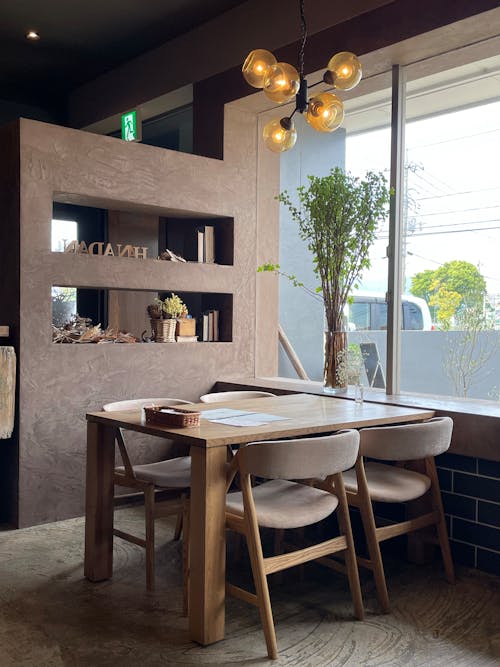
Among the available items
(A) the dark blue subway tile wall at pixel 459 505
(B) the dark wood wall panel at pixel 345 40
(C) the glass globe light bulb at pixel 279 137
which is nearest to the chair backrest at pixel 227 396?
(A) the dark blue subway tile wall at pixel 459 505

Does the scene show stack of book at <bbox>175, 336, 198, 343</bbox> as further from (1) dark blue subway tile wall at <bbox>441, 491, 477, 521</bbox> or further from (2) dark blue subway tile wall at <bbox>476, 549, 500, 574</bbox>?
(2) dark blue subway tile wall at <bbox>476, 549, 500, 574</bbox>

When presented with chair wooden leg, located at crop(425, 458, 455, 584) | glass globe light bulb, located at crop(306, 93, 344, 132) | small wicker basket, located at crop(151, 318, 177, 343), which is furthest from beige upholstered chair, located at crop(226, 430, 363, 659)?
small wicker basket, located at crop(151, 318, 177, 343)

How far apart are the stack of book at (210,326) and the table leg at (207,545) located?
2.53 meters

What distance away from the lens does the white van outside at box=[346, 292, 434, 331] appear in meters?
4.33

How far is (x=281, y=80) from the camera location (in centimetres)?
298

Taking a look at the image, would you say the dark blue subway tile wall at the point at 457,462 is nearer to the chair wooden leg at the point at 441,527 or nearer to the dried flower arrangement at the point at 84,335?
the chair wooden leg at the point at 441,527

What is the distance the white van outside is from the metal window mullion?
0.05 metres

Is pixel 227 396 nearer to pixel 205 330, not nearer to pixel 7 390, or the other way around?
pixel 205 330

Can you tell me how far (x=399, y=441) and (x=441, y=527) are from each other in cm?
63

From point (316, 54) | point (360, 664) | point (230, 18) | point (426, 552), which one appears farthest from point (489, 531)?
point (230, 18)

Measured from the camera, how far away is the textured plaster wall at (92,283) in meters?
4.20

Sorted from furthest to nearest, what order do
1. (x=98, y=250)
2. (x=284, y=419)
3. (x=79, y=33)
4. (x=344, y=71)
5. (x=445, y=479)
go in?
(x=79, y=33) < (x=98, y=250) < (x=445, y=479) < (x=284, y=419) < (x=344, y=71)

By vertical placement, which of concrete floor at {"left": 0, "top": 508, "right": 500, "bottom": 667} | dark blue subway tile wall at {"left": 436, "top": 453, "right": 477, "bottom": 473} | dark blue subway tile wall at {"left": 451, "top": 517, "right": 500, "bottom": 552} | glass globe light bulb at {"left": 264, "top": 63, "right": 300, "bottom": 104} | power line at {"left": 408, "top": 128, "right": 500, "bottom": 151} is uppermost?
power line at {"left": 408, "top": 128, "right": 500, "bottom": 151}

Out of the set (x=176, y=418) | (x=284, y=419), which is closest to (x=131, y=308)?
(x=284, y=419)
